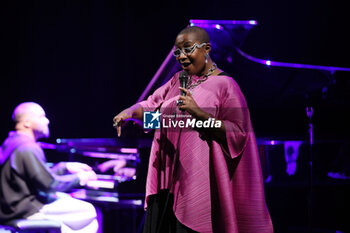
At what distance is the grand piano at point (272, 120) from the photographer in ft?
7.97

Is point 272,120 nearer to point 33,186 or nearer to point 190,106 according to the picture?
point 190,106

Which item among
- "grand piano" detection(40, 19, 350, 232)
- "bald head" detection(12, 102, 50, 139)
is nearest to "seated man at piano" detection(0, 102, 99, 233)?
"bald head" detection(12, 102, 50, 139)

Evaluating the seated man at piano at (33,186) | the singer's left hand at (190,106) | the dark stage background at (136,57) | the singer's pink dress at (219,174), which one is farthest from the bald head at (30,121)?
the singer's left hand at (190,106)

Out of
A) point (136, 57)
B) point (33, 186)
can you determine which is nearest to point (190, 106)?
point (33, 186)

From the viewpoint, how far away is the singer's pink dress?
154 cm

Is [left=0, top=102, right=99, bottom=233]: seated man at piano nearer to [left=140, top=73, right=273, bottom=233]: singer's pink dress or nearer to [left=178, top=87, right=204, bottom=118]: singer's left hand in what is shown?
[left=140, top=73, right=273, bottom=233]: singer's pink dress

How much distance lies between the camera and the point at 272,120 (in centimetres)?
320

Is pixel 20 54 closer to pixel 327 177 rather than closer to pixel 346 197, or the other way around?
pixel 327 177

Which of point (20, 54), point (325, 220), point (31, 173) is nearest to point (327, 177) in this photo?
point (325, 220)

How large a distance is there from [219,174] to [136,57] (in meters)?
1.89

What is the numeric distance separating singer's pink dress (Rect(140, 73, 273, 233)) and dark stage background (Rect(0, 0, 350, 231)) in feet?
3.80

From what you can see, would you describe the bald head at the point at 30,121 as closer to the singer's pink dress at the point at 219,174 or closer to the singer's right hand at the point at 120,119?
the singer's right hand at the point at 120,119

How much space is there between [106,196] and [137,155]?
33 centimetres

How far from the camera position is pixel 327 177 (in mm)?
3154
